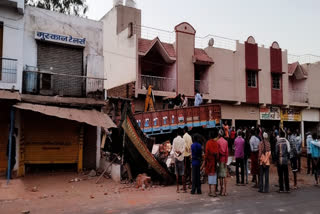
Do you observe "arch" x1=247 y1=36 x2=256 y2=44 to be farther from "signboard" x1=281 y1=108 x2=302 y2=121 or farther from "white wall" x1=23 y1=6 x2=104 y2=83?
"white wall" x1=23 y1=6 x2=104 y2=83

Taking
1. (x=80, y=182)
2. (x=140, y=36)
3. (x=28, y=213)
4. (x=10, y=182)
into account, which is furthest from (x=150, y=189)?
(x=140, y=36)

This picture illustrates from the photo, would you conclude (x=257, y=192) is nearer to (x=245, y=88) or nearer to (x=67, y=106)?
(x=67, y=106)

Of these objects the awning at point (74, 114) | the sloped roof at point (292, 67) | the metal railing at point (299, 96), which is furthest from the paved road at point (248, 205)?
the metal railing at point (299, 96)

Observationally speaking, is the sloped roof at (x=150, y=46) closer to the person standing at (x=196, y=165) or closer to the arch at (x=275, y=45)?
the arch at (x=275, y=45)

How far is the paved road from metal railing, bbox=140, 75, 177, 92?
38.9ft

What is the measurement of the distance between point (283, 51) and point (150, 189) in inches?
770

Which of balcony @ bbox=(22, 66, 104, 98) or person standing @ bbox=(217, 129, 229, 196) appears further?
balcony @ bbox=(22, 66, 104, 98)

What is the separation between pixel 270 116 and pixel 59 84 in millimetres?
17285

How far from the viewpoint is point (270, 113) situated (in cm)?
2445

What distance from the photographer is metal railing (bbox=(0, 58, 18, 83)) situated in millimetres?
11797

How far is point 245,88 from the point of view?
2270 centimetres

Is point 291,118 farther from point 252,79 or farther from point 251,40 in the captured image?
point 251,40

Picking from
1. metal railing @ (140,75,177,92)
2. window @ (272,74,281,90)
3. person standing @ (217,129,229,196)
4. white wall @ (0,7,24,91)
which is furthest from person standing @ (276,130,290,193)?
window @ (272,74,281,90)

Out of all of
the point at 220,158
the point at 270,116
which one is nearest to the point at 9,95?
the point at 220,158
